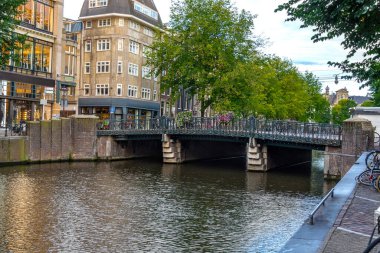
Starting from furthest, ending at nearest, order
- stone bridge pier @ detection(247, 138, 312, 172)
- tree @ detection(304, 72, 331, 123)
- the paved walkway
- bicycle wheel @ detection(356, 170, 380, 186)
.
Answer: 1. tree @ detection(304, 72, 331, 123)
2. stone bridge pier @ detection(247, 138, 312, 172)
3. bicycle wheel @ detection(356, 170, 380, 186)
4. the paved walkway

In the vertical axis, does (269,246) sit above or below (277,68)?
below

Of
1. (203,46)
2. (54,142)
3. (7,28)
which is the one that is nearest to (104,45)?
(203,46)

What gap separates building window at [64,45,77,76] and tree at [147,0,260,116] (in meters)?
16.0

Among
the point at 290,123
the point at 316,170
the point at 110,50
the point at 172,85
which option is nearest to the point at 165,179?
the point at 290,123

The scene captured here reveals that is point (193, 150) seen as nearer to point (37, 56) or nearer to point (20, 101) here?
point (20, 101)

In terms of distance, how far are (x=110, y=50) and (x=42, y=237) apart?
48.1 m

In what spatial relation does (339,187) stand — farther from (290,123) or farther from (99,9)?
(99,9)

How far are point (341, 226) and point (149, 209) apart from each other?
1223 centimetres

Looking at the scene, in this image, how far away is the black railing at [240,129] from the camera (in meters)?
33.6

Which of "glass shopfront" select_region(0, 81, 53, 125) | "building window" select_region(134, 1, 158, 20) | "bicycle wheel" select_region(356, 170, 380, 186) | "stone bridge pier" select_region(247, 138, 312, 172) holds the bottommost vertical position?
"stone bridge pier" select_region(247, 138, 312, 172)

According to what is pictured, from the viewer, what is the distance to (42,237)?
50.9ft

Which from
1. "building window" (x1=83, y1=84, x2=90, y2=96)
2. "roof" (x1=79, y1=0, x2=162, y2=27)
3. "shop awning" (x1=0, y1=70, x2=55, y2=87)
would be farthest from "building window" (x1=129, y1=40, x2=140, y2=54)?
"shop awning" (x1=0, y1=70, x2=55, y2=87)

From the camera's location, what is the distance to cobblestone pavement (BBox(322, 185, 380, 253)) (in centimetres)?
818

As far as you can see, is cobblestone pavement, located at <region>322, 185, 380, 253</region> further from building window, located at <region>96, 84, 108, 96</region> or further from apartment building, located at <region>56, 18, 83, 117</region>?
building window, located at <region>96, 84, 108, 96</region>
